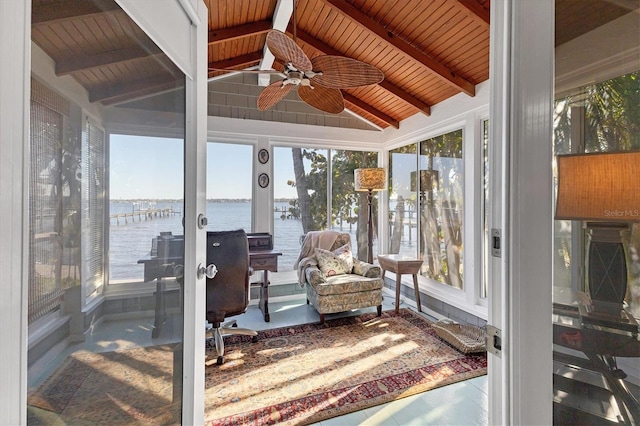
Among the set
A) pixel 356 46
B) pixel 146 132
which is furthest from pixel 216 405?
pixel 356 46

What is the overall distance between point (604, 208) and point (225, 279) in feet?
8.13

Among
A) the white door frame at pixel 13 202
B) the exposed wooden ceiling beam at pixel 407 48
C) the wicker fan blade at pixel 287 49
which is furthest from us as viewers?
the exposed wooden ceiling beam at pixel 407 48

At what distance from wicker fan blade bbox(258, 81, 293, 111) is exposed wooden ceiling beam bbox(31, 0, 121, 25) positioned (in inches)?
72.9

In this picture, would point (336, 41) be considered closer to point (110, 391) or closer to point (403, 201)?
point (403, 201)

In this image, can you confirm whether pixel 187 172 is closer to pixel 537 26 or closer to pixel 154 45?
pixel 154 45

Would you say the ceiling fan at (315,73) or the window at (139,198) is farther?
the ceiling fan at (315,73)

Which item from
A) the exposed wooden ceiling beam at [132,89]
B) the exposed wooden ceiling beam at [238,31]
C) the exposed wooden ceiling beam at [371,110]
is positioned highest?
the exposed wooden ceiling beam at [238,31]

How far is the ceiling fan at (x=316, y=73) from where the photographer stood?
1927 millimetres

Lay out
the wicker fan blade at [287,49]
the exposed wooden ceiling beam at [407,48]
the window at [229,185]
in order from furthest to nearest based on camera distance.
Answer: the window at [229,185], the exposed wooden ceiling beam at [407,48], the wicker fan blade at [287,49]

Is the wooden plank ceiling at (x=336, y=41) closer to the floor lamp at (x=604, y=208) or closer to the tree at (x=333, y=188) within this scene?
the floor lamp at (x=604, y=208)

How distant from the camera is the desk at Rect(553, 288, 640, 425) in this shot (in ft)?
2.55

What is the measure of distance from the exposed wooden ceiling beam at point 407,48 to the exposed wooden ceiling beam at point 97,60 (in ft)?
8.26

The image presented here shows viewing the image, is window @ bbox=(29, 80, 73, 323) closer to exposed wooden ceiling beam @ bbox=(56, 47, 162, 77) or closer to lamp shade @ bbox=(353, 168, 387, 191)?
exposed wooden ceiling beam @ bbox=(56, 47, 162, 77)

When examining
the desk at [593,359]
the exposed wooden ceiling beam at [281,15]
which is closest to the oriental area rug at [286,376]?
the desk at [593,359]
